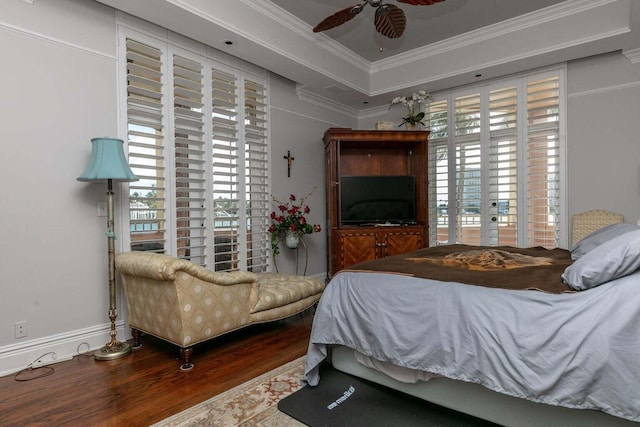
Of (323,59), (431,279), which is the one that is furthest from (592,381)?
(323,59)

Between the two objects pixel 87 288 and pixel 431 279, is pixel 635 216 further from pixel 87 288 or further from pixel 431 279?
pixel 87 288

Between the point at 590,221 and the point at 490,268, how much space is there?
2639 mm

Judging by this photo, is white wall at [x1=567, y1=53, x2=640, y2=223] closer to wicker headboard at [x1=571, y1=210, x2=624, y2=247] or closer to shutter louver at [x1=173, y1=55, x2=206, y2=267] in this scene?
wicker headboard at [x1=571, y1=210, x2=624, y2=247]

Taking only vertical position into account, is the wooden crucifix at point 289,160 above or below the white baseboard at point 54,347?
above

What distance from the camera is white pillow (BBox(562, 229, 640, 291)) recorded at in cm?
155

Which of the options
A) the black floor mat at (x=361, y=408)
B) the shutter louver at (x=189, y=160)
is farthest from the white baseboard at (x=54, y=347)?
the black floor mat at (x=361, y=408)

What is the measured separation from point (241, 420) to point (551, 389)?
4.91 feet

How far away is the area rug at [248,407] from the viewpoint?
1941 millimetres

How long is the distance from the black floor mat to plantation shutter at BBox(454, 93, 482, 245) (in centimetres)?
322

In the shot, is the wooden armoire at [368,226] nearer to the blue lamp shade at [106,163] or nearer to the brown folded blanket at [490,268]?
the brown folded blanket at [490,268]

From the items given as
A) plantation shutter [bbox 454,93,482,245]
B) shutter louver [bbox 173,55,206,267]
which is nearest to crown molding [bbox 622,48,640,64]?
plantation shutter [bbox 454,93,482,245]

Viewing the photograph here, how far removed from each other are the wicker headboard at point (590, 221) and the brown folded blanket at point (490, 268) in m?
1.40

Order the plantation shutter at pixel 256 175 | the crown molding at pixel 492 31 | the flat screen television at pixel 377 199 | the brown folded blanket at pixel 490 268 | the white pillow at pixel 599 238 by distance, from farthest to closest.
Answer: the flat screen television at pixel 377 199, the plantation shutter at pixel 256 175, the crown molding at pixel 492 31, the white pillow at pixel 599 238, the brown folded blanket at pixel 490 268

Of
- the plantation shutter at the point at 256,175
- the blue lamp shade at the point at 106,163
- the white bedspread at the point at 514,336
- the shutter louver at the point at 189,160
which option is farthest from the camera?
the plantation shutter at the point at 256,175
